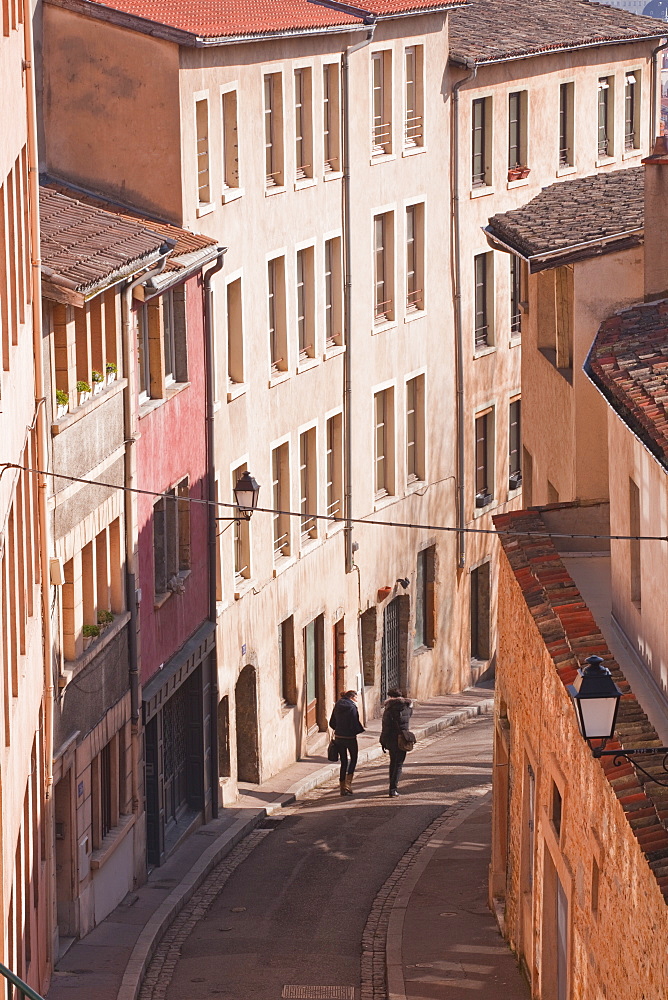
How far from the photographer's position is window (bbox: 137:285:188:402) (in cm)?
2866

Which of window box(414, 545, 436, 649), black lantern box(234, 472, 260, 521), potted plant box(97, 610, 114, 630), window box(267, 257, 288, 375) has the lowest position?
window box(414, 545, 436, 649)

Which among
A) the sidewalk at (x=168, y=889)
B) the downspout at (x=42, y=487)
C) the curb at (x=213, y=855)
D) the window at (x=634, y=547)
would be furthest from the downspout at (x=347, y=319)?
the window at (x=634, y=547)

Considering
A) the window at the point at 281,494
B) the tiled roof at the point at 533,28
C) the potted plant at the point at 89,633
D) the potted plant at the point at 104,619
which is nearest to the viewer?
the potted plant at the point at 89,633

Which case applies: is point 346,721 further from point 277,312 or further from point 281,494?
point 277,312

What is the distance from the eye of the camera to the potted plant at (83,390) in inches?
968

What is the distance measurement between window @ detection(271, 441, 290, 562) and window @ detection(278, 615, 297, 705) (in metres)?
1.23

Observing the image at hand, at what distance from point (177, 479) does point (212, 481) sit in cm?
208

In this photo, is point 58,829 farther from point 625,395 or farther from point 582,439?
point 625,395

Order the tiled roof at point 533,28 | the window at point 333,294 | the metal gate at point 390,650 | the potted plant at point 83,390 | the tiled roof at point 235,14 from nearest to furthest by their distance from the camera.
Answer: the potted plant at point 83,390 < the tiled roof at point 235,14 < the window at point 333,294 < the metal gate at point 390,650 < the tiled roof at point 533,28

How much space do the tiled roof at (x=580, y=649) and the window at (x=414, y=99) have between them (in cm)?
1871

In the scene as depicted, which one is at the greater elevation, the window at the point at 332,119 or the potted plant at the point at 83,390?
the window at the point at 332,119

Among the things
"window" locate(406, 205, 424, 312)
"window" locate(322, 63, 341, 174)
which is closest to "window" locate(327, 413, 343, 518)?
"window" locate(406, 205, 424, 312)

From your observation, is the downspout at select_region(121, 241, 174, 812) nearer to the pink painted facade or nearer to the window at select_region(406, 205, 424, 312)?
the pink painted facade

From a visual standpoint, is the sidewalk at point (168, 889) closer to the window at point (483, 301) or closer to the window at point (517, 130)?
the window at point (483, 301)
